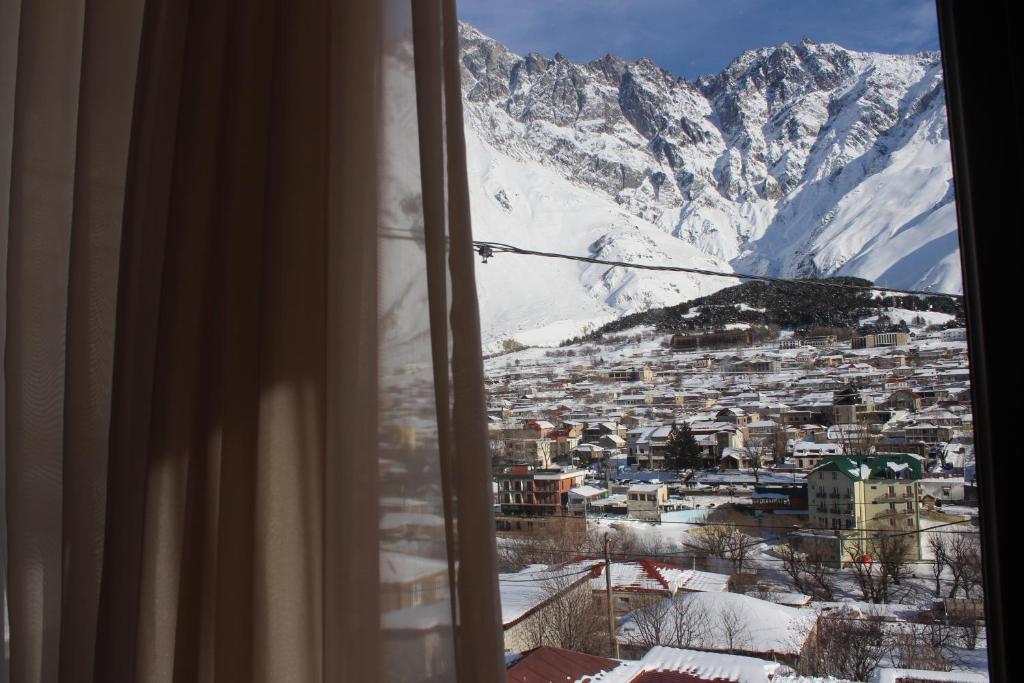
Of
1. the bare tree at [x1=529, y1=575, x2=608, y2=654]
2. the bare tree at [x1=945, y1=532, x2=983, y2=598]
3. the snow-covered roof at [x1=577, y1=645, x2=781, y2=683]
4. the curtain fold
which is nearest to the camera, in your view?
the curtain fold

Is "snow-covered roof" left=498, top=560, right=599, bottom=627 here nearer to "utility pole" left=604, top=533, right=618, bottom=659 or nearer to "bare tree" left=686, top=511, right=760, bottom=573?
"utility pole" left=604, top=533, right=618, bottom=659

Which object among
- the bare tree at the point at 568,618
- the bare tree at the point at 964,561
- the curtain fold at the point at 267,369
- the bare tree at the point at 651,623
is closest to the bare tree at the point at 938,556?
the bare tree at the point at 964,561

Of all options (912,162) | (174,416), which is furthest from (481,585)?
(912,162)

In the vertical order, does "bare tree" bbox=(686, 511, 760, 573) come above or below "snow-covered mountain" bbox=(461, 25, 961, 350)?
below

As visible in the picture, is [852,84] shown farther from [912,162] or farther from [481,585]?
[481,585]

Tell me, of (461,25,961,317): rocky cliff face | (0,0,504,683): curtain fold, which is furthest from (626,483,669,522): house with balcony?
(0,0,504,683): curtain fold
